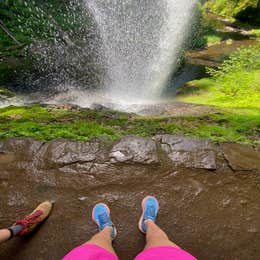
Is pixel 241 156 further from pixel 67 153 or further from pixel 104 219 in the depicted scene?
pixel 67 153

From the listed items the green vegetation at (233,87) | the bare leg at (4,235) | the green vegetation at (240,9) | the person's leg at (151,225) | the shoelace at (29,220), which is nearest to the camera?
the person's leg at (151,225)

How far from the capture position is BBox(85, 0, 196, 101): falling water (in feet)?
30.9

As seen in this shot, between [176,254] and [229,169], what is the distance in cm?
171

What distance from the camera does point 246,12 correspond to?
59.7 feet

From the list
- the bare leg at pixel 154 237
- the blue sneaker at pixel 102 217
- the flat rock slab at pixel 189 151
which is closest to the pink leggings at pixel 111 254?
the bare leg at pixel 154 237

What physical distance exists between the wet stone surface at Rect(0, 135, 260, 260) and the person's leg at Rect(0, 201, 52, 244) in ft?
0.30

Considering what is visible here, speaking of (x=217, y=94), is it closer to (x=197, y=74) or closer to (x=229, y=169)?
(x=197, y=74)

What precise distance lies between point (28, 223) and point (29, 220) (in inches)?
1.2

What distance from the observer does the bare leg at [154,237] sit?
6.63 ft

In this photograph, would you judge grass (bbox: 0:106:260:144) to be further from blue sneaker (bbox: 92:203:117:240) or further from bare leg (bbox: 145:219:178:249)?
bare leg (bbox: 145:219:178:249)

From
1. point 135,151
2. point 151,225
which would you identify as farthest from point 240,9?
point 151,225

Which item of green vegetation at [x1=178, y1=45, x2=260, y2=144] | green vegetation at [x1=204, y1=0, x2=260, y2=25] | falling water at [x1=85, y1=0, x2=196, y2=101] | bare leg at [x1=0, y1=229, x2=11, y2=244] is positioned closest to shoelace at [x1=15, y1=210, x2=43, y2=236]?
bare leg at [x1=0, y1=229, x2=11, y2=244]

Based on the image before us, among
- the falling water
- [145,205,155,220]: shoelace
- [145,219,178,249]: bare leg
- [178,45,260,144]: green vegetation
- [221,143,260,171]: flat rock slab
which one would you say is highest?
the falling water

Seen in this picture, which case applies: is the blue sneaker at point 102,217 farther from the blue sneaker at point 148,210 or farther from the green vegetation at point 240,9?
the green vegetation at point 240,9
